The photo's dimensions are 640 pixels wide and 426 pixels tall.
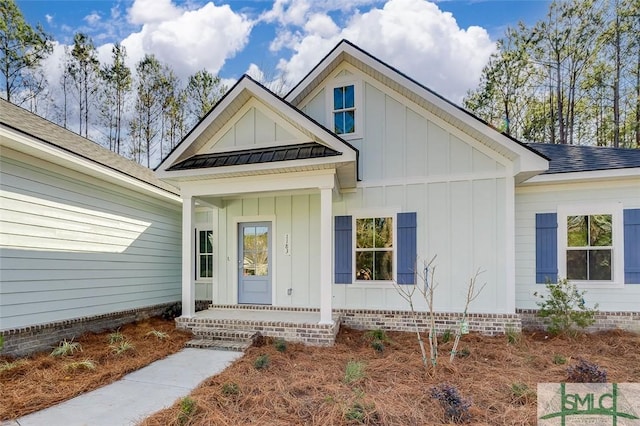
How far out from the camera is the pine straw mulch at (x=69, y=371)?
144 inches

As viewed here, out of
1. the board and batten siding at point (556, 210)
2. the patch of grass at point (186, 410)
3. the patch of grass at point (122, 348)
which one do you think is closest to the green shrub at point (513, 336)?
the board and batten siding at point (556, 210)

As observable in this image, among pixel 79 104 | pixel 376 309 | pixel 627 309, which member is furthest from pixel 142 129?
pixel 627 309

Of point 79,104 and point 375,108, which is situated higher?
point 79,104

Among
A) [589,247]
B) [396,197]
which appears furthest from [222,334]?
[589,247]

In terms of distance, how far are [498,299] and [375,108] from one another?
4.41 metres

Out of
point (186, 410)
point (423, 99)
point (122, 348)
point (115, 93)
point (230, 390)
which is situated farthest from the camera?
point (115, 93)

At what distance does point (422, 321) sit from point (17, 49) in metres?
17.2

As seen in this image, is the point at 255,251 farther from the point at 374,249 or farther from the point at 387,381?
the point at 387,381

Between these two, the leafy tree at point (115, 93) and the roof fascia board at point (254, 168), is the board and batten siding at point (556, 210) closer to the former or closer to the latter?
the roof fascia board at point (254, 168)

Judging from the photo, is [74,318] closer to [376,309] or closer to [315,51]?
[376,309]

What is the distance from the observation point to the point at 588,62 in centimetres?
1434

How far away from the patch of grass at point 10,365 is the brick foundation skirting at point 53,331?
32cm

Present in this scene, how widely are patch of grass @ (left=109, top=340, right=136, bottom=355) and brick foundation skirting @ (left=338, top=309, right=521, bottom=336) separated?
148 inches

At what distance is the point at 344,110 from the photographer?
7445 mm
